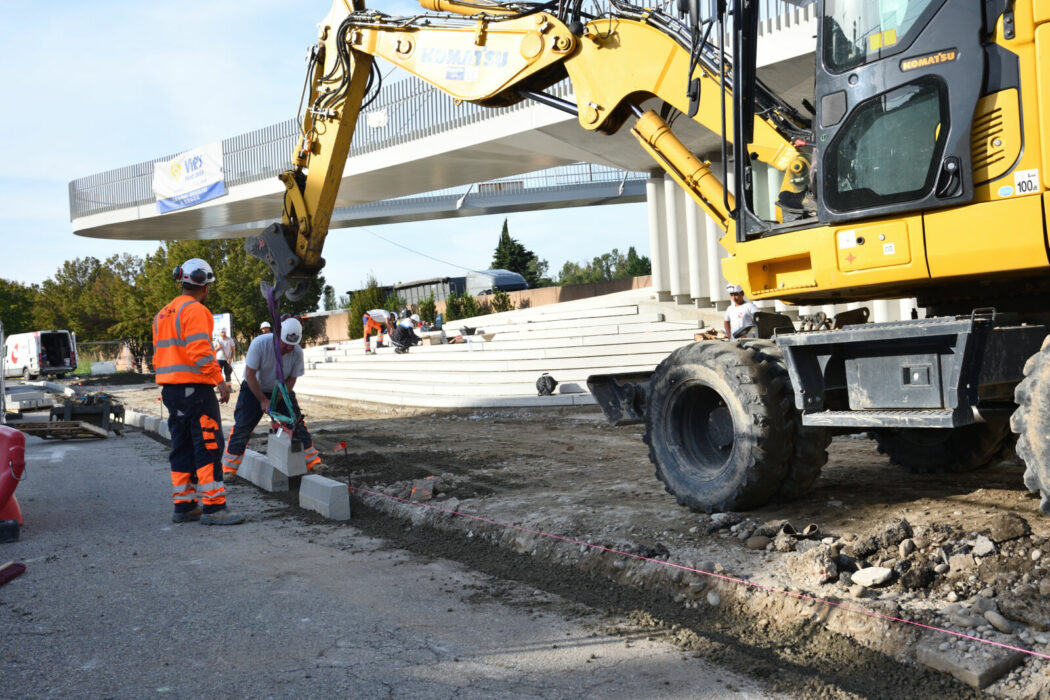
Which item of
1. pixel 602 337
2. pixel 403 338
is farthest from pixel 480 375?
pixel 403 338

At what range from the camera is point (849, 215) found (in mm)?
4953

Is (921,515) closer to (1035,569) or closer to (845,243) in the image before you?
(1035,569)

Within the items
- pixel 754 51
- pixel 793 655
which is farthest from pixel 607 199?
pixel 793 655

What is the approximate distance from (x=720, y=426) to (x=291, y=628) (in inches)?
132

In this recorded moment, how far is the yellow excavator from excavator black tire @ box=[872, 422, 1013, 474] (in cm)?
2

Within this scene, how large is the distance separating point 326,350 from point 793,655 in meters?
28.1

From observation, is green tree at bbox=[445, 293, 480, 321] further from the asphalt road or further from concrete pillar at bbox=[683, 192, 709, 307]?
the asphalt road

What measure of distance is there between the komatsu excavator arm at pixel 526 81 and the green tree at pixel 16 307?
2298 inches

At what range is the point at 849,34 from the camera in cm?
491

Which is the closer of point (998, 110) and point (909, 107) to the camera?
point (998, 110)

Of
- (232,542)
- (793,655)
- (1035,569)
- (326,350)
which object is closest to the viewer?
(793,655)

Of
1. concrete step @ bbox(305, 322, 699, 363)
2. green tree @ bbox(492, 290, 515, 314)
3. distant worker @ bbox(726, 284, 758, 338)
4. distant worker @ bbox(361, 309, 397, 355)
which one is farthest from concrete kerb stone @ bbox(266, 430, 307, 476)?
green tree @ bbox(492, 290, 515, 314)

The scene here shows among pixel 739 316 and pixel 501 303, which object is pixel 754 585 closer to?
pixel 739 316

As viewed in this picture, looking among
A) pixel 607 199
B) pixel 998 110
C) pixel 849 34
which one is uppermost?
pixel 607 199
